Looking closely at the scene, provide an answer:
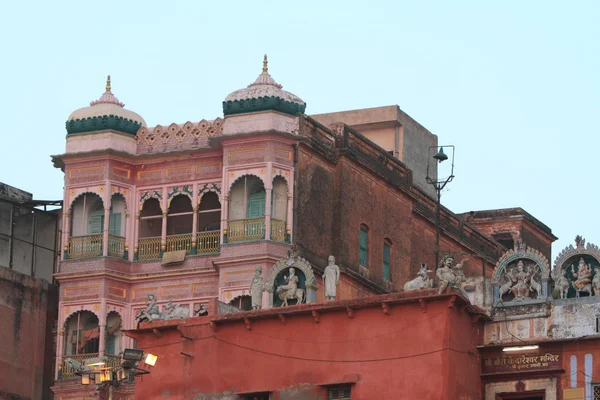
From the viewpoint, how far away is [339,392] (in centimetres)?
4138

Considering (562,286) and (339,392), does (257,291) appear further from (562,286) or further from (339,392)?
(562,286)

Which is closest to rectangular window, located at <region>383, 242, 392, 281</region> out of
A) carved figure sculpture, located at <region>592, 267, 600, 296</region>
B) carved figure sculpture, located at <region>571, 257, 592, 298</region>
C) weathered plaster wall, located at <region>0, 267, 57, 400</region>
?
weathered plaster wall, located at <region>0, 267, 57, 400</region>

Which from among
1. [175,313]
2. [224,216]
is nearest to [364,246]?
[224,216]

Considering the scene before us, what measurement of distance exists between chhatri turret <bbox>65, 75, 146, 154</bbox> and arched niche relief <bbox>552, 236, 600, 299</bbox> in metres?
16.7

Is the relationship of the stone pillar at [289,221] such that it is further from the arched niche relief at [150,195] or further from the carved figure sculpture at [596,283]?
the carved figure sculpture at [596,283]

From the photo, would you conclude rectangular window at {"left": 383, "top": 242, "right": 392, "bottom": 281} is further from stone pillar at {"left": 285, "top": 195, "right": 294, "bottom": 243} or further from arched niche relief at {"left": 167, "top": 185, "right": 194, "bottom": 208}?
arched niche relief at {"left": 167, "top": 185, "right": 194, "bottom": 208}

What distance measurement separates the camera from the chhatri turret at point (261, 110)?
171 ft

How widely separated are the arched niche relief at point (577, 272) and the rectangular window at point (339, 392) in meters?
5.09

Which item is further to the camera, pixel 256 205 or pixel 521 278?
pixel 256 205

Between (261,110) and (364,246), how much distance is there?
5.78m

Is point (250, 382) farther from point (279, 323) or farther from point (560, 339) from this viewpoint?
point (560, 339)

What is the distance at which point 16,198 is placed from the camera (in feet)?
188

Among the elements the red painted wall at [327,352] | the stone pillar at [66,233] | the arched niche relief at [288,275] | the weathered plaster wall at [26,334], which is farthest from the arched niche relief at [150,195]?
the red painted wall at [327,352]

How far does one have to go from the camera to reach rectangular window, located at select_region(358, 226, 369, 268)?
2168 inches
